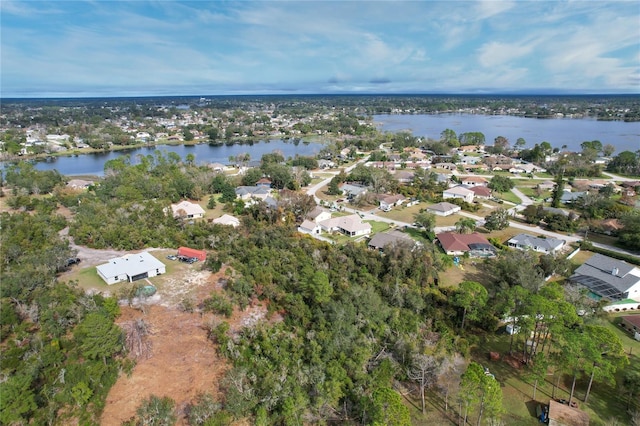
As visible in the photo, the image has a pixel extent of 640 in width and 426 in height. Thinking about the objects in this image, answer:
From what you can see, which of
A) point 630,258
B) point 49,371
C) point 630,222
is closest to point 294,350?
point 49,371

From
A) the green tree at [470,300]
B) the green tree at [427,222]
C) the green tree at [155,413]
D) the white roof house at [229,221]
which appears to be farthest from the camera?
the white roof house at [229,221]

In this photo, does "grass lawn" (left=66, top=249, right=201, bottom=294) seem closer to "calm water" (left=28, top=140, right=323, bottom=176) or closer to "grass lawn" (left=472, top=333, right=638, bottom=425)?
"grass lawn" (left=472, top=333, right=638, bottom=425)

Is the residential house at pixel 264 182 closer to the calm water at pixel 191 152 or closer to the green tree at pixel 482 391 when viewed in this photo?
the calm water at pixel 191 152

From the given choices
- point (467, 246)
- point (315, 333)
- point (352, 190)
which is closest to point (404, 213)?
point (352, 190)

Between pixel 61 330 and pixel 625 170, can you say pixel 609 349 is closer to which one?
pixel 61 330

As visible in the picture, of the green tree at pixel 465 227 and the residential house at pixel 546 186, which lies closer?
the green tree at pixel 465 227

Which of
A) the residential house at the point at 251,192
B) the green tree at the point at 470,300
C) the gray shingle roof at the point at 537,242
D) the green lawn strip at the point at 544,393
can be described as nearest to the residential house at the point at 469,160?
the gray shingle roof at the point at 537,242
